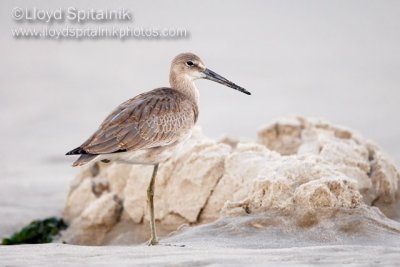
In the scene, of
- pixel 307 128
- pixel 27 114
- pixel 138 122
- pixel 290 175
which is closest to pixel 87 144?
pixel 138 122

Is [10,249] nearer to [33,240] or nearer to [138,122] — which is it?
[138,122]

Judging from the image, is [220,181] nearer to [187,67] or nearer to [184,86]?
[184,86]

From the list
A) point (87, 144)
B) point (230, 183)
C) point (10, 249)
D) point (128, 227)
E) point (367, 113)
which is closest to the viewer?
point (10, 249)

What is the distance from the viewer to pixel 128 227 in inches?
381

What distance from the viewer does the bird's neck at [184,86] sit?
343 inches

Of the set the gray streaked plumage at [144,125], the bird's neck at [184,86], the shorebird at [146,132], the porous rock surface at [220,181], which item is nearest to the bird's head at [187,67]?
the bird's neck at [184,86]

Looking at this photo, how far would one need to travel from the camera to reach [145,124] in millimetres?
7758

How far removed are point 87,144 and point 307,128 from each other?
4.10m

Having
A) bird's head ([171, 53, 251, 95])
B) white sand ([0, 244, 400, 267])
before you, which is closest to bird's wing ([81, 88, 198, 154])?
bird's head ([171, 53, 251, 95])

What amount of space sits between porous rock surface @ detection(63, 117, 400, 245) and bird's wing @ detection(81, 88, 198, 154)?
88 centimetres

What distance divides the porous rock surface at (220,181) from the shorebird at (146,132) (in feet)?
2.64

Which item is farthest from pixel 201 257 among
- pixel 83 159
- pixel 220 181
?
pixel 220 181

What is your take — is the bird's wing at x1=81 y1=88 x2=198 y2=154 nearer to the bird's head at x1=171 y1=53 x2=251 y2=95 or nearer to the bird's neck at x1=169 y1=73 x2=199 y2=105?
the bird's neck at x1=169 y1=73 x2=199 y2=105

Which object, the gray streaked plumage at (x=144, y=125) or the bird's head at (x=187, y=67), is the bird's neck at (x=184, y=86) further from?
the gray streaked plumage at (x=144, y=125)
